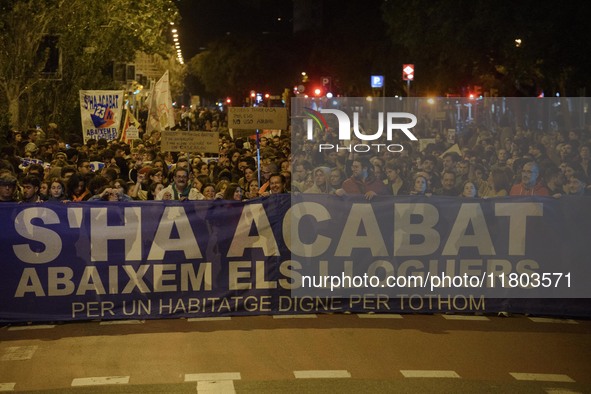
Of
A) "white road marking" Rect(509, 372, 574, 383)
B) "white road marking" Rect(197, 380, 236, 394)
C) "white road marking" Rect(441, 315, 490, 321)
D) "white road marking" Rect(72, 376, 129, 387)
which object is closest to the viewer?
"white road marking" Rect(197, 380, 236, 394)

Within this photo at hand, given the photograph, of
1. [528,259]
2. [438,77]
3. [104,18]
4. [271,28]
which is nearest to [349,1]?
[438,77]

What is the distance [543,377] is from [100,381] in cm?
371

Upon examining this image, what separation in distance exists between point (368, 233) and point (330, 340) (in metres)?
1.72

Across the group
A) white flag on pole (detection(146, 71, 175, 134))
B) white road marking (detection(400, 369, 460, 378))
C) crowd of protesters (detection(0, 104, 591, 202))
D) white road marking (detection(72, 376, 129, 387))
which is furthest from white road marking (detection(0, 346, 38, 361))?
white flag on pole (detection(146, 71, 175, 134))

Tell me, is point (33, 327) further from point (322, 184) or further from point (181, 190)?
point (322, 184)

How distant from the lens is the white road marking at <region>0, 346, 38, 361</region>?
891 cm

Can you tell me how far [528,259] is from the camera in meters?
11.0

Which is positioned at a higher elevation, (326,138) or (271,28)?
(271,28)

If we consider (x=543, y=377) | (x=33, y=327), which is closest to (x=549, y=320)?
(x=543, y=377)

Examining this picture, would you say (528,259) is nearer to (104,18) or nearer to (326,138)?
(326,138)

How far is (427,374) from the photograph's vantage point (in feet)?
27.7

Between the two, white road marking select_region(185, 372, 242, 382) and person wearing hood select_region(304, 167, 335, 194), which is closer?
white road marking select_region(185, 372, 242, 382)

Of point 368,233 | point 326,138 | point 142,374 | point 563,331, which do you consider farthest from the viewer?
point 326,138

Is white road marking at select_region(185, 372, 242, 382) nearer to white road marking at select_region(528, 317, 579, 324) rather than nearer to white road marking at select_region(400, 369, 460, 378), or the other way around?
white road marking at select_region(400, 369, 460, 378)
